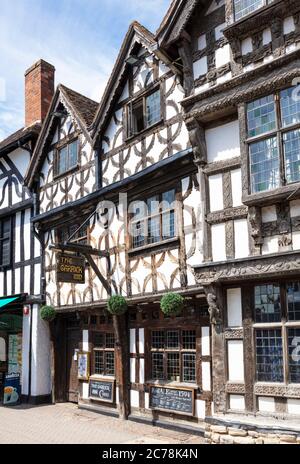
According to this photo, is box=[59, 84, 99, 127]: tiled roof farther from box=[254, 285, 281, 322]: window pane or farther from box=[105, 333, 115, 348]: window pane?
box=[254, 285, 281, 322]: window pane

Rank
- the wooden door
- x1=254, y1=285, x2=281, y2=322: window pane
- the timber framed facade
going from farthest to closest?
the wooden door → x1=254, y1=285, x2=281, y2=322: window pane → the timber framed facade

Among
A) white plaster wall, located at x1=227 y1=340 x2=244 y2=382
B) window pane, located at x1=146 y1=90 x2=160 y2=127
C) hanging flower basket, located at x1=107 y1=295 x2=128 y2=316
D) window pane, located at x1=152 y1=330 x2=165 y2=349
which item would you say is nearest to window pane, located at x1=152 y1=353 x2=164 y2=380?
window pane, located at x1=152 y1=330 x2=165 y2=349

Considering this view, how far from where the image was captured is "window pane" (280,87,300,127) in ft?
24.3

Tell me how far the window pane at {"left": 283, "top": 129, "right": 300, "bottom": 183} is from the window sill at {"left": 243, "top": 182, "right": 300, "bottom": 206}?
0.21 meters

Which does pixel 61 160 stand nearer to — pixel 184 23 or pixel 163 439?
pixel 184 23

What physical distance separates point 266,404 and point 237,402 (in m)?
0.53

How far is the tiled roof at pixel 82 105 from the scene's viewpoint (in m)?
13.2

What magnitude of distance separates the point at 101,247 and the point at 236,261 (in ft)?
16.1

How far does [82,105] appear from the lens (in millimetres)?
13906

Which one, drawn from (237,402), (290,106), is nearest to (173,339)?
(237,402)

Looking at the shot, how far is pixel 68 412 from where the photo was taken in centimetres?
1212

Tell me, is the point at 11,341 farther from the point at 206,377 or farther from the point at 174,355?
the point at 206,377

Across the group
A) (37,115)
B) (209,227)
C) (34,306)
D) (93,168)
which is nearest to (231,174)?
(209,227)

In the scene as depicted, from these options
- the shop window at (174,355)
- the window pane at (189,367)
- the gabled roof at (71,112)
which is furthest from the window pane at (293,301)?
the gabled roof at (71,112)
